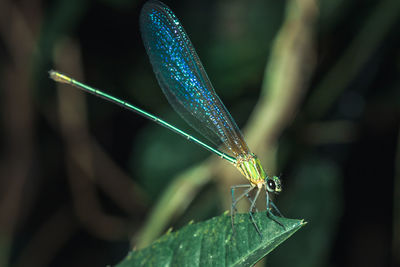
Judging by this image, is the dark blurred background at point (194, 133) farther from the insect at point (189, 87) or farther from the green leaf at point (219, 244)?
the green leaf at point (219, 244)

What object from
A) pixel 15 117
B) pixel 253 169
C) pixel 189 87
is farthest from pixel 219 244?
pixel 15 117

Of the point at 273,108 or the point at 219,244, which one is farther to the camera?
the point at 273,108

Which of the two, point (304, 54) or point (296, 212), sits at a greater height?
point (304, 54)

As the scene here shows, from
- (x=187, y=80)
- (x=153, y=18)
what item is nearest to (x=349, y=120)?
(x=187, y=80)

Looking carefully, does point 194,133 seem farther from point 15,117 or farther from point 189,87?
point 15,117

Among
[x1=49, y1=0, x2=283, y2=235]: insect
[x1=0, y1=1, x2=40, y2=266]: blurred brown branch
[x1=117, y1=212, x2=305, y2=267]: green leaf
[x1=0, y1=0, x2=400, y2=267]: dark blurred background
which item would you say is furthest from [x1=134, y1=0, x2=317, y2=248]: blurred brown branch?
[x1=0, y1=1, x2=40, y2=266]: blurred brown branch

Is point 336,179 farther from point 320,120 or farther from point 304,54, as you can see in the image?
point 304,54
